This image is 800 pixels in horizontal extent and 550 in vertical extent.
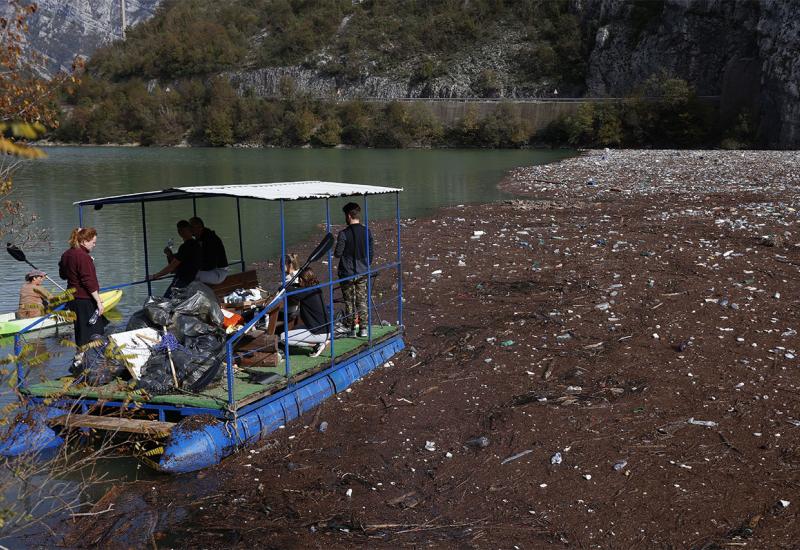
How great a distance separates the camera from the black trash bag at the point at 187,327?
9.12 m

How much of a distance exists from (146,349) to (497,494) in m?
4.15

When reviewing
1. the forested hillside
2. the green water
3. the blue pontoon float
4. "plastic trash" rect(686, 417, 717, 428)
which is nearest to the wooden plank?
the blue pontoon float

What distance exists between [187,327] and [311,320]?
1.65 meters

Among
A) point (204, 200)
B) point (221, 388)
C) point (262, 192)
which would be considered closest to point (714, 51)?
point (204, 200)

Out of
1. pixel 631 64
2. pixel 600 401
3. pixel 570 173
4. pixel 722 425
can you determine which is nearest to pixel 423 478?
pixel 600 401

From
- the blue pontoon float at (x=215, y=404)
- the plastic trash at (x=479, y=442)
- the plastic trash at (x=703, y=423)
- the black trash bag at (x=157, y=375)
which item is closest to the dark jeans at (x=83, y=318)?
the blue pontoon float at (x=215, y=404)

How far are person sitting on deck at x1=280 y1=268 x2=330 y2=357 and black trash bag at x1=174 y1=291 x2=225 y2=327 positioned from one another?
91cm

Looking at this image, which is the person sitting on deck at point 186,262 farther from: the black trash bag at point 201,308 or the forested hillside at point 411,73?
the forested hillside at point 411,73

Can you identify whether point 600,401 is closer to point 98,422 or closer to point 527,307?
point 527,307

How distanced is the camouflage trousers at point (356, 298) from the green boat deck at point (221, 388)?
709 mm

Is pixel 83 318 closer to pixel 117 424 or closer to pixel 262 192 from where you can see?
pixel 117 424

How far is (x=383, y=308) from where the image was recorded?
14289mm

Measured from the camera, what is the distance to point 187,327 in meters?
9.19

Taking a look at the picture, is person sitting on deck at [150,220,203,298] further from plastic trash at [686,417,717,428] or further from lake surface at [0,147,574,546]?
plastic trash at [686,417,717,428]
